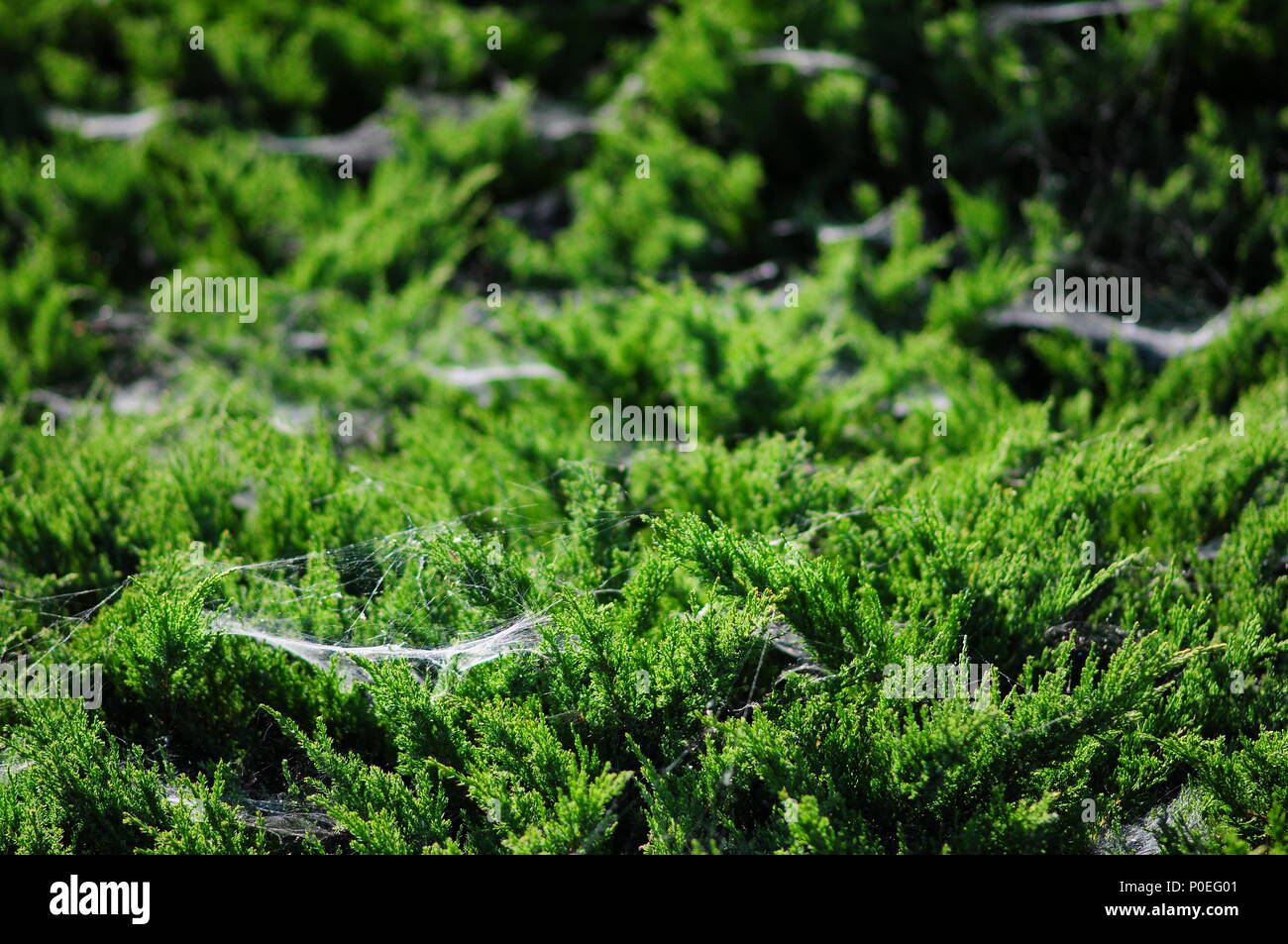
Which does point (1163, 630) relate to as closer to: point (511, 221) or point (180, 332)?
point (511, 221)

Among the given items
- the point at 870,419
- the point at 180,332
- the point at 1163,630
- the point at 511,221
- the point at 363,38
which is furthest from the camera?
the point at 363,38

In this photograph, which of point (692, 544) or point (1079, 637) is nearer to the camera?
point (692, 544)

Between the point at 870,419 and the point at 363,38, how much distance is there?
4349 mm

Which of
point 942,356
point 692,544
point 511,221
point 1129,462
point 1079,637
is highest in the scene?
point 511,221

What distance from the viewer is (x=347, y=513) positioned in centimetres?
297

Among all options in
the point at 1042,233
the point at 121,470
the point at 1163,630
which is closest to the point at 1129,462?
the point at 1163,630

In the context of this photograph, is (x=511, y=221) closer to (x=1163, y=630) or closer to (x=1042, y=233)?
(x=1042, y=233)

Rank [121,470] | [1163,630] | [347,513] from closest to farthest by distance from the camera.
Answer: [1163,630] → [347,513] → [121,470]

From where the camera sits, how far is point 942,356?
370cm
